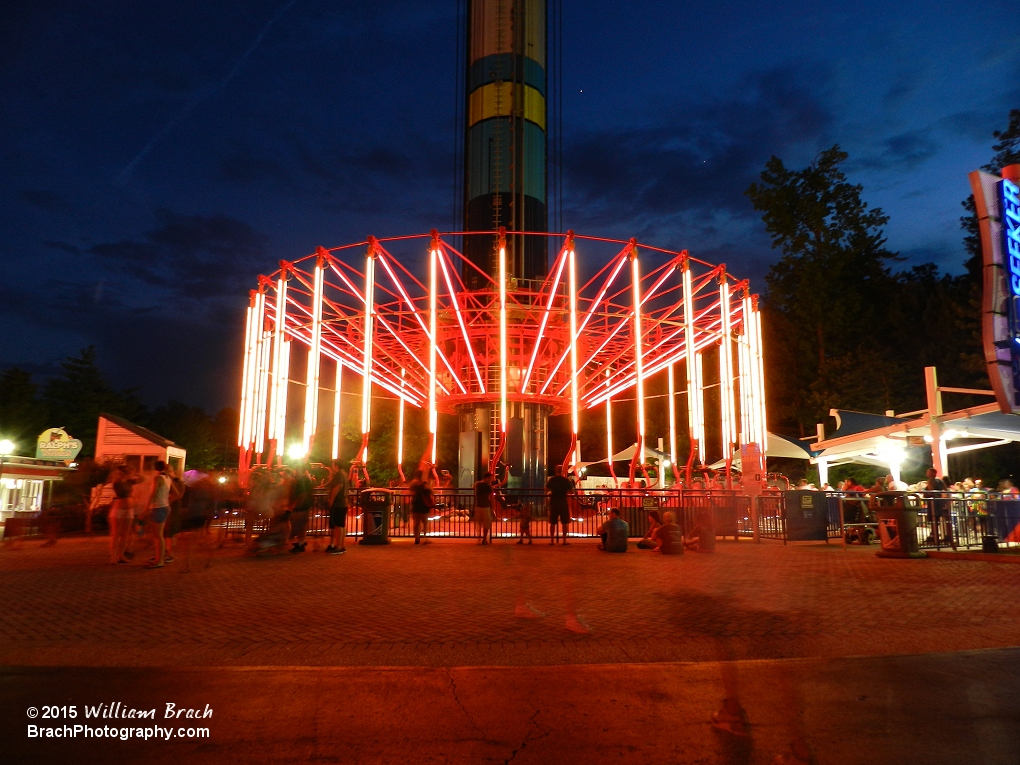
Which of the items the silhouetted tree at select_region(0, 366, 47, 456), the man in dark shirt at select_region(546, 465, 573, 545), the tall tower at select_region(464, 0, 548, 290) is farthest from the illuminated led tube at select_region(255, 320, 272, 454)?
the silhouetted tree at select_region(0, 366, 47, 456)

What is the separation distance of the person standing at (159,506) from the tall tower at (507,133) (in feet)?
59.8

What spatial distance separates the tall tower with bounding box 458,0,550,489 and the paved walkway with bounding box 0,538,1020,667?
13.7 meters

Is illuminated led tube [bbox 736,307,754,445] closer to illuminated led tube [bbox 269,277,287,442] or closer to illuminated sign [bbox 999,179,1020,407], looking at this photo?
illuminated sign [bbox 999,179,1020,407]

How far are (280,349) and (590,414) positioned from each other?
4537 cm

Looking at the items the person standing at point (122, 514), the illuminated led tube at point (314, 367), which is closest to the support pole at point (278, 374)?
the illuminated led tube at point (314, 367)

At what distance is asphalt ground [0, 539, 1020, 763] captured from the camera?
4.26 meters

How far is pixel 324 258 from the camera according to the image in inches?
788

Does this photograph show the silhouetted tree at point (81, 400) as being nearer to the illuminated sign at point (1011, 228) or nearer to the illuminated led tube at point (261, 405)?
the illuminated led tube at point (261, 405)

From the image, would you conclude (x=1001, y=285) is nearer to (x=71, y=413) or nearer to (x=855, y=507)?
(x=855, y=507)

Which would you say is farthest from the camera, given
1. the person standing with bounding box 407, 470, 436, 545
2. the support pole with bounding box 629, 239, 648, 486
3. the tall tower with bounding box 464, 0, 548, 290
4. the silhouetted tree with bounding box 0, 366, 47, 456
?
the silhouetted tree with bounding box 0, 366, 47, 456

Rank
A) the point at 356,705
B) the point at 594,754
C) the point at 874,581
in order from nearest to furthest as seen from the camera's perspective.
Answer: the point at 594,754
the point at 356,705
the point at 874,581

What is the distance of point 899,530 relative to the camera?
14.3 meters

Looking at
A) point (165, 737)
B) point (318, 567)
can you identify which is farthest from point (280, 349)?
point (165, 737)

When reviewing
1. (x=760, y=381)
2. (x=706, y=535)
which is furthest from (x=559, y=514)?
(x=760, y=381)
